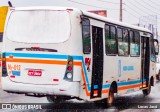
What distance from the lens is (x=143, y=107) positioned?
52.0 ft

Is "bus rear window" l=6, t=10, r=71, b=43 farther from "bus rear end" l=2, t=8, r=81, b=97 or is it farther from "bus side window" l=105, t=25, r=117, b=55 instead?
"bus side window" l=105, t=25, r=117, b=55

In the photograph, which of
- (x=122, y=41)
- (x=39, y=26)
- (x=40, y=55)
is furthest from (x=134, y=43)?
(x=40, y=55)

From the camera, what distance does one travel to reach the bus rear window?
12.9 meters

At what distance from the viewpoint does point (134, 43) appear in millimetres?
18438

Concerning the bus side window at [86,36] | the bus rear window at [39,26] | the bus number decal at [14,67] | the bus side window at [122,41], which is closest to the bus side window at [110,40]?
the bus side window at [122,41]

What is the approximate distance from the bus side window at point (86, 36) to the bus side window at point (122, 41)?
3.02m

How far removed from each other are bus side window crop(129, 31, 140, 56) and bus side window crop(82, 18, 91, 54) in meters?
4.66

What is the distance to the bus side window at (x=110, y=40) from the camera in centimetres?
1524

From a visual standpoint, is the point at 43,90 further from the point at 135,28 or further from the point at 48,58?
the point at 135,28

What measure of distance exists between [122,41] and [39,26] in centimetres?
461

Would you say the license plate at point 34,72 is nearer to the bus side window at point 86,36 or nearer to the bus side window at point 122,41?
the bus side window at point 86,36

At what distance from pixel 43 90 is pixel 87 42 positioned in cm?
197

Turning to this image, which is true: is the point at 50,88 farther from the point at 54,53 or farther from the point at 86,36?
the point at 86,36

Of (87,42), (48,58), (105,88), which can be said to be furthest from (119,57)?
(48,58)
